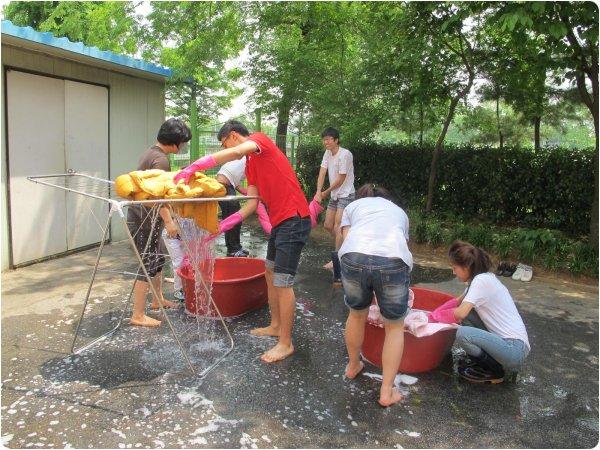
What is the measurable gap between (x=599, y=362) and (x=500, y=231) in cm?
362

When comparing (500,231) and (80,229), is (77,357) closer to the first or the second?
(80,229)

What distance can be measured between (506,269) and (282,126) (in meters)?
6.35

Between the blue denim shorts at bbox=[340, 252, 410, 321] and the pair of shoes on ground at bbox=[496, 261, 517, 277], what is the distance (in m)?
3.84

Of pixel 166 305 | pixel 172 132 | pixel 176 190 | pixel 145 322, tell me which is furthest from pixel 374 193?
pixel 166 305

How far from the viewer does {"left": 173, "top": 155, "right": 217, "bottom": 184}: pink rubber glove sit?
123 inches

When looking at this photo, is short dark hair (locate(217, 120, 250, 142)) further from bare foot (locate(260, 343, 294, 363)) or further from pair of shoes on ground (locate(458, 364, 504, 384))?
pair of shoes on ground (locate(458, 364, 504, 384))

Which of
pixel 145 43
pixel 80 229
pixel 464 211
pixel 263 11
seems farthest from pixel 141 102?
pixel 464 211

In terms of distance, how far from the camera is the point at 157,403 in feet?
10.0

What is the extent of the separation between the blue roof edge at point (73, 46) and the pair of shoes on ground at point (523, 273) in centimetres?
555

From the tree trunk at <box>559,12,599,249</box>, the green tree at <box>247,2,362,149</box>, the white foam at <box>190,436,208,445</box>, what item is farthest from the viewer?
the green tree at <box>247,2,362,149</box>

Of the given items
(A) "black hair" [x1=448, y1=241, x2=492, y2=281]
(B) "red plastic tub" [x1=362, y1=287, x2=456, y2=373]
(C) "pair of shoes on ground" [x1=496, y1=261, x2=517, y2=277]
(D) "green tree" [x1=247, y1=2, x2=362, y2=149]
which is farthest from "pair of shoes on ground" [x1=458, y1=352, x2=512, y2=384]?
(D) "green tree" [x1=247, y1=2, x2=362, y2=149]

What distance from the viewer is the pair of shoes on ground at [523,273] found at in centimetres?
614

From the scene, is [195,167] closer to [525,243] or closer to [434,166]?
[525,243]

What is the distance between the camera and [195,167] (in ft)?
10.4
